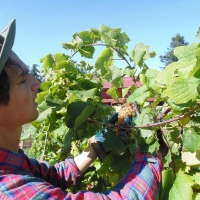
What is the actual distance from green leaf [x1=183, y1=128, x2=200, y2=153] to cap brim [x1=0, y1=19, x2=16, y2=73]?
869 mm

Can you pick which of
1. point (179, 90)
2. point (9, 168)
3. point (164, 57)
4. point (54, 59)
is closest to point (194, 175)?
point (179, 90)

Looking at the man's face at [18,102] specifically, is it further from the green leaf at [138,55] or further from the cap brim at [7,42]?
the green leaf at [138,55]

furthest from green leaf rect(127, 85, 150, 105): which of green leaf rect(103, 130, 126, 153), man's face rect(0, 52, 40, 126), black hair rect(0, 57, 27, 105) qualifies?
black hair rect(0, 57, 27, 105)

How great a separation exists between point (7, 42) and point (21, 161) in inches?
21.4

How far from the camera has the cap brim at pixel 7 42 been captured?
121 cm

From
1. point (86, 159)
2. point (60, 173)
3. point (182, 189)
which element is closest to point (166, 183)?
point (182, 189)

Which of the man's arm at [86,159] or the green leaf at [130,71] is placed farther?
the man's arm at [86,159]

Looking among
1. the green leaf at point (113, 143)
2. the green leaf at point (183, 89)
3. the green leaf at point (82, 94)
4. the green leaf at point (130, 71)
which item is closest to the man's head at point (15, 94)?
the green leaf at point (82, 94)

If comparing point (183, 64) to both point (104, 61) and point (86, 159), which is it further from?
point (86, 159)

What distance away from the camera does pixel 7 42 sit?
1243mm

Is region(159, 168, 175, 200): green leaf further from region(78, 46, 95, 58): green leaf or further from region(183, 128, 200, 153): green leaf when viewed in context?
region(78, 46, 95, 58): green leaf

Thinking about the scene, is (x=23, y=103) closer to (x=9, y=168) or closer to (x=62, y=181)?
(x=9, y=168)

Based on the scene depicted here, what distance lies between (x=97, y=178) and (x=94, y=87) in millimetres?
730

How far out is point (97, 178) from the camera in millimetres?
2211
